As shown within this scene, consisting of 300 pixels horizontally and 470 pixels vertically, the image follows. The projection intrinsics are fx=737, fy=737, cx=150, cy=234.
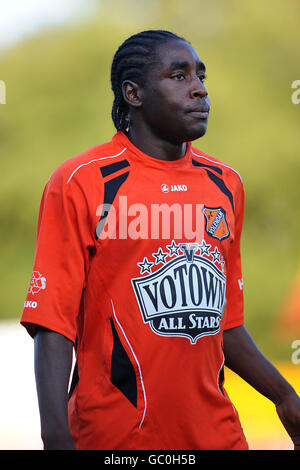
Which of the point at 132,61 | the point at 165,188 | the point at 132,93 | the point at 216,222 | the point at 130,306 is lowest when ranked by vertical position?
the point at 130,306

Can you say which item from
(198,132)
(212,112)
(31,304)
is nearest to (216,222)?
(198,132)

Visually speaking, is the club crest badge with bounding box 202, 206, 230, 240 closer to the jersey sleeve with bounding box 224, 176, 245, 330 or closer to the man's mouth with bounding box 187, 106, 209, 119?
the jersey sleeve with bounding box 224, 176, 245, 330

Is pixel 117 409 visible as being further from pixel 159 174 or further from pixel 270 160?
pixel 270 160

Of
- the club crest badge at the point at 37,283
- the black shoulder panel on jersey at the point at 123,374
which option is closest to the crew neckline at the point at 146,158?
the club crest badge at the point at 37,283

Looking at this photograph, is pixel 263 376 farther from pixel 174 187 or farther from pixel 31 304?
pixel 31 304

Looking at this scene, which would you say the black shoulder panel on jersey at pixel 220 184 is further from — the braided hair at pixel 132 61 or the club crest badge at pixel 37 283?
the club crest badge at pixel 37 283

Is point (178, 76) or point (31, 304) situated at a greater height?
point (178, 76)

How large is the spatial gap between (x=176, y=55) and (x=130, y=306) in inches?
31.8

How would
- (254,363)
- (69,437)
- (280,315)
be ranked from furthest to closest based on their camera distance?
(280,315) → (254,363) → (69,437)

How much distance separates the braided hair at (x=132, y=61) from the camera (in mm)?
2381

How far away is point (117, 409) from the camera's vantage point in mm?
2105

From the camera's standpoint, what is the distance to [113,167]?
2.25 metres

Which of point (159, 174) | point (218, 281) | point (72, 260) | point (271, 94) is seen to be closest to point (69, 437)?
point (72, 260)

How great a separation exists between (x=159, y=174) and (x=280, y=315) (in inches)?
292
